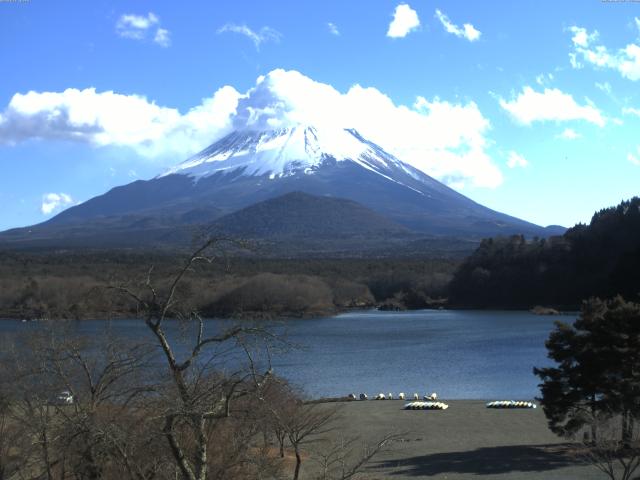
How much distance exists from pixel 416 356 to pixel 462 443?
1901cm

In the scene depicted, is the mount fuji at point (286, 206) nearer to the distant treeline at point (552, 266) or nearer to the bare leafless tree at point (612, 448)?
the distant treeline at point (552, 266)

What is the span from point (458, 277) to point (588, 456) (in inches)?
2305

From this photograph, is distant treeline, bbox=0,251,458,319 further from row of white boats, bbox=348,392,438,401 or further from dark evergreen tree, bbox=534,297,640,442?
dark evergreen tree, bbox=534,297,640,442

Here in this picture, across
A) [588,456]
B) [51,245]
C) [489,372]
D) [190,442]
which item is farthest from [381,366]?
[51,245]

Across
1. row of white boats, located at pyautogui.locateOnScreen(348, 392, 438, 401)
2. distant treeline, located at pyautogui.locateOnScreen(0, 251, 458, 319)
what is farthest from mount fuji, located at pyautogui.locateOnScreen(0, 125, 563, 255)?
row of white boats, located at pyautogui.locateOnScreen(348, 392, 438, 401)

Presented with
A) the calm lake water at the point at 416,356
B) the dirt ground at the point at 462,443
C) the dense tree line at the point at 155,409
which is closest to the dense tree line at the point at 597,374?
the dirt ground at the point at 462,443

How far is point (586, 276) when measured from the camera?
63125 millimetres

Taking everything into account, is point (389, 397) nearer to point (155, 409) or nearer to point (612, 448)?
point (612, 448)

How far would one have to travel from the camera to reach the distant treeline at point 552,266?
63219 mm

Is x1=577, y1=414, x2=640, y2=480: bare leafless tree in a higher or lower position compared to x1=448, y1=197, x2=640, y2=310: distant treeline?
lower

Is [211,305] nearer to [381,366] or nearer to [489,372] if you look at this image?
[381,366]

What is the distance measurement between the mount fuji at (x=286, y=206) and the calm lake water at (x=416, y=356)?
5948cm

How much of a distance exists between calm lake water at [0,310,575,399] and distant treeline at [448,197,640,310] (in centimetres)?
735

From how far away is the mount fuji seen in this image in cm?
13188
